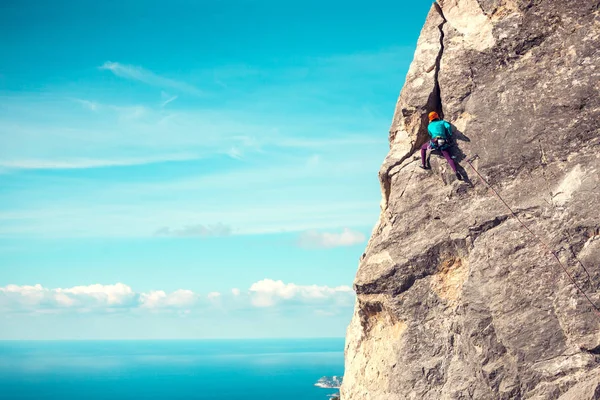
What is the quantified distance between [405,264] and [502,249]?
2.69 metres

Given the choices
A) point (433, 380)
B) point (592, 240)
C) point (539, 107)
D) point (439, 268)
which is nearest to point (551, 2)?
point (539, 107)

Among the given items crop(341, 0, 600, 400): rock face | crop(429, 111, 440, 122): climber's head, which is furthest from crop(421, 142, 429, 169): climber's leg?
crop(429, 111, 440, 122): climber's head

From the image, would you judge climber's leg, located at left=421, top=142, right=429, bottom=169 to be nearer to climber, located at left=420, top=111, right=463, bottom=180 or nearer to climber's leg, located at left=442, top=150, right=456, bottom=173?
climber, located at left=420, top=111, right=463, bottom=180

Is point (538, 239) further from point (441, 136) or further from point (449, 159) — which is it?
point (441, 136)

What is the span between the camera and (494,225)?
16.0m

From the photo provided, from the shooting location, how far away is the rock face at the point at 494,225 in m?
15.0

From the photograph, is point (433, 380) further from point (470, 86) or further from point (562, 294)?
point (470, 86)

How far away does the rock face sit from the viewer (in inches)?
589

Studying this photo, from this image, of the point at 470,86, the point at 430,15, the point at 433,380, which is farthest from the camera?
the point at 430,15

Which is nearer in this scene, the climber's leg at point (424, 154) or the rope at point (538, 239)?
the rope at point (538, 239)

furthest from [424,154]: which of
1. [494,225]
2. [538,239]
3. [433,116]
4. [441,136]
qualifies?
[538,239]

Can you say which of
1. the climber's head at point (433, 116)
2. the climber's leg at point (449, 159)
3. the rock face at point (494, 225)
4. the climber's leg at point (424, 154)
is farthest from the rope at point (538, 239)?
the climber's head at point (433, 116)

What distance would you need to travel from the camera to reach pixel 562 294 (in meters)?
14.9

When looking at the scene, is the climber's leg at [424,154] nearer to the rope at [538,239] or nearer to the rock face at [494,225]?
the rock face at [494,225]
